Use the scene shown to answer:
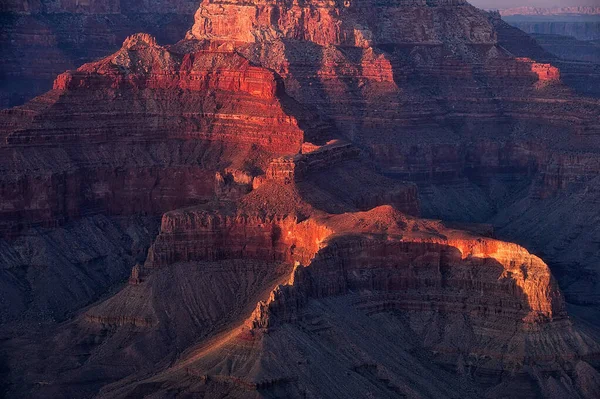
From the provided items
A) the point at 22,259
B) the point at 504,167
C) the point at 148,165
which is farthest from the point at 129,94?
the point at 504,167

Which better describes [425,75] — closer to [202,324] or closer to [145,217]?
[145,217]

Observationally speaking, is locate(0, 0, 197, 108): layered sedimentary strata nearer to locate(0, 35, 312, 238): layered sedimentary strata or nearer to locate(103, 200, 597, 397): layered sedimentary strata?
locate(0, 35, 312, 238): layered sedimentary strata

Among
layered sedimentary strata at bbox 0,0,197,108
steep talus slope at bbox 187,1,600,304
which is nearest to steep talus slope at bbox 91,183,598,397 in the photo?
steep talus slope at bbox 187,1,600,304

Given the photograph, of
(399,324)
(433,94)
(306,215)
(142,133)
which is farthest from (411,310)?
(433,94)

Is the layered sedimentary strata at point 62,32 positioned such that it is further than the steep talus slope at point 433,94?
Yes

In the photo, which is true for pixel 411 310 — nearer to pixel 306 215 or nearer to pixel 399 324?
pixel 399 324

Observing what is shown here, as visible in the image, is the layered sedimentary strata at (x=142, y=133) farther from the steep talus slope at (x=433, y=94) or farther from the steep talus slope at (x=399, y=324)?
the steep talus slope at (x=399, y=324)

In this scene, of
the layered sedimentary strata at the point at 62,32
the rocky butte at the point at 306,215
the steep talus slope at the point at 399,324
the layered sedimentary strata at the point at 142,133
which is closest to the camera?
the steep talus slope at the point at 399,324

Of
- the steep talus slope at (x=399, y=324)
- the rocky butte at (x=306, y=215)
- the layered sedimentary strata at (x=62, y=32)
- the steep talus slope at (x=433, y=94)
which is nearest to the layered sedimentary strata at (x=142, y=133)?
the rocky butte at (x=306, y=215)

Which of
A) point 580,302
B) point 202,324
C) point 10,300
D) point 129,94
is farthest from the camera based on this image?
point 129,94
